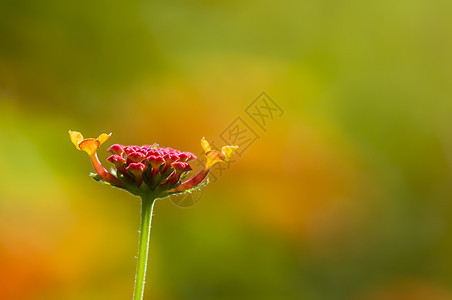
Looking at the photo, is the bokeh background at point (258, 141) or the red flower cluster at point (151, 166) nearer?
the red flower cluster at point (151, 166)

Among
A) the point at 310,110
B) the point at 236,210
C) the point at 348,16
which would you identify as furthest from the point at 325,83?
the point at 236,210

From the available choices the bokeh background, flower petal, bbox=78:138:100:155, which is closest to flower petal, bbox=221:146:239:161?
flower petal, bbox=78:138:100:155

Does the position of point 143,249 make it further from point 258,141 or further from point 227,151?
point 258,141

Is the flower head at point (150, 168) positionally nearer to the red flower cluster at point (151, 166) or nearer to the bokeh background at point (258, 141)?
the red flower cluster at point (151, 166)

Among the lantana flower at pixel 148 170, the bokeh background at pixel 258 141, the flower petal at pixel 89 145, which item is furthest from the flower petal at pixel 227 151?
the bokeh background at pixel 258 141

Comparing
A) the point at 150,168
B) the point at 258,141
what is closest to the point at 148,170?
the point at 150,168

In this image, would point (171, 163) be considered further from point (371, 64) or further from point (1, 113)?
point (371, 64)

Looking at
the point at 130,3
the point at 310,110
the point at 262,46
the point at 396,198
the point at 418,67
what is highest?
the point at 130,3
